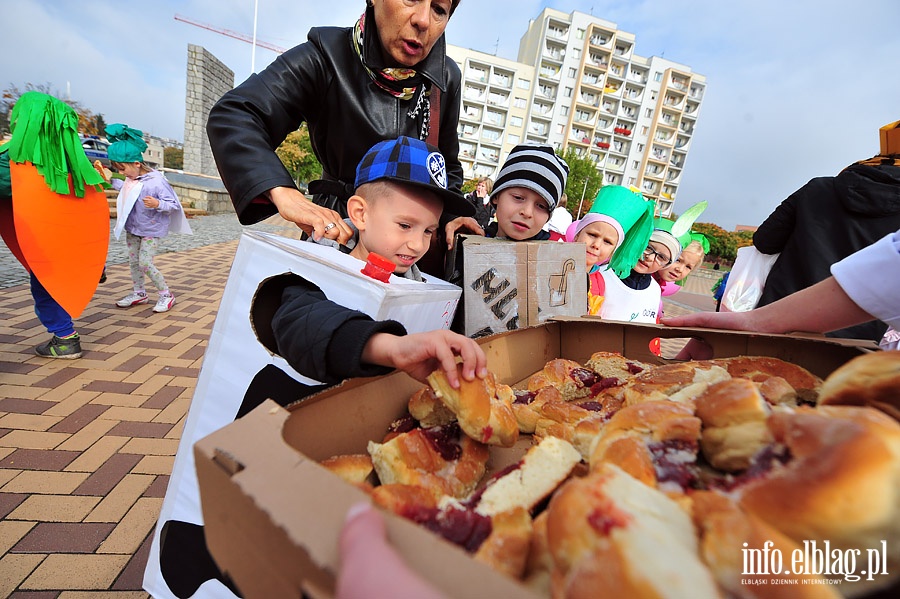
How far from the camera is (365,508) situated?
495 millimetres

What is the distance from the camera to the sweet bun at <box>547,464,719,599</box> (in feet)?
1.53

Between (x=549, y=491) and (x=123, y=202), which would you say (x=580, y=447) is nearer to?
(x=549, y=491)

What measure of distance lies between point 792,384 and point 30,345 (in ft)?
18.5

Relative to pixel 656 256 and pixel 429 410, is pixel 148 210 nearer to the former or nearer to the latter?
pixel 429 410

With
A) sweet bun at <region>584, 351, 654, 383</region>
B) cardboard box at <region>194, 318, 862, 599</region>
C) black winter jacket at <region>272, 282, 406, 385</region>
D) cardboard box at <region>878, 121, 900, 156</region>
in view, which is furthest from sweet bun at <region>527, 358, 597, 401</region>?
cardboard box at <region>878, 121, 900, 156</region>

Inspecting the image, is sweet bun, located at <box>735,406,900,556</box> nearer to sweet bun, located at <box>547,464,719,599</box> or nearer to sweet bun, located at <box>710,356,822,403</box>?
sweet bun, located at <box>547,464,719,599</box>

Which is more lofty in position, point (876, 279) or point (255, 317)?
point (876, 279)

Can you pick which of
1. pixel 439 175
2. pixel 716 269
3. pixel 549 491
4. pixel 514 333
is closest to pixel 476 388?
pixel 549 491

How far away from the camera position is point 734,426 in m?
0.81

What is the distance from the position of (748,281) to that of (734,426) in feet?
11.4

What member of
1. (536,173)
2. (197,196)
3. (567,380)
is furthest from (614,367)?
(197,196)

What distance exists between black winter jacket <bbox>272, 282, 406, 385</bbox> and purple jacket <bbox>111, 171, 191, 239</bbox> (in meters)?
5.43

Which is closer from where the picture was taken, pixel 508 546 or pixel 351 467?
pixel 508 546

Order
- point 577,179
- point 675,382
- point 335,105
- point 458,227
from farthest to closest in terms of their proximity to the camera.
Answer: point 577,179
point 458,227
point 335,105
point 675,382
